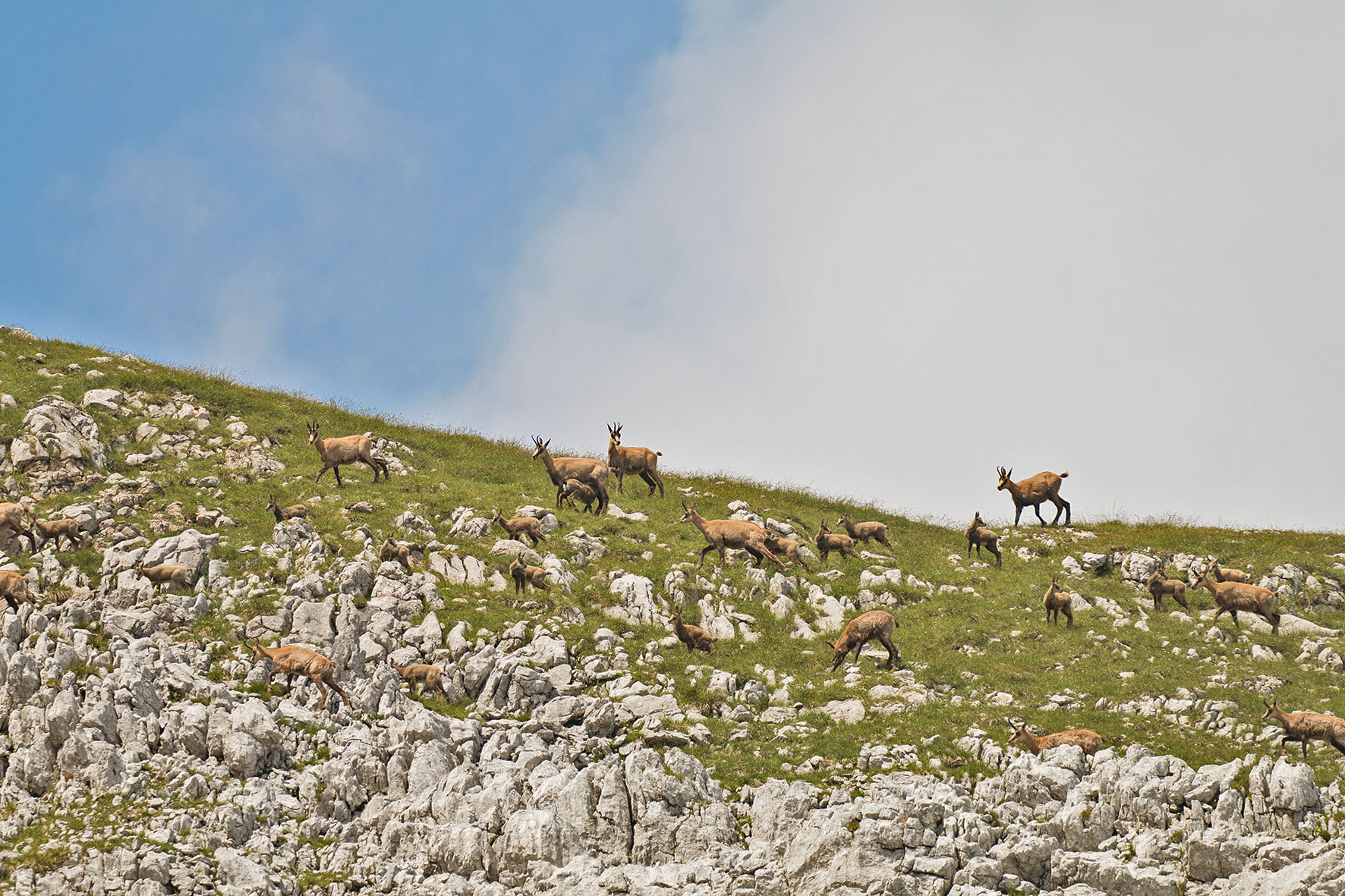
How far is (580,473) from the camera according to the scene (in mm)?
32875

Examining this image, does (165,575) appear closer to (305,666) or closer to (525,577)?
(305,666)

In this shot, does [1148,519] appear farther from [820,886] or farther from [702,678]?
[820,886]

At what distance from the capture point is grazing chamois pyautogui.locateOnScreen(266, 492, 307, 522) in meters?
27.8

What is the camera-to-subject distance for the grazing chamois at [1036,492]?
124 feet

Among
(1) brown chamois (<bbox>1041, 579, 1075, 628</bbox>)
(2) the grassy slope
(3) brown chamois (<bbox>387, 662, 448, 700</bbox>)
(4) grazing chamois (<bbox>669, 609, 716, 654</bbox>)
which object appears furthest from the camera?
(1) brown chamois (<bbox>1041, 579, 1075, 628</bbox>)

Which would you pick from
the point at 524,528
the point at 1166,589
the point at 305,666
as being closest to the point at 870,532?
the point at 1166,589

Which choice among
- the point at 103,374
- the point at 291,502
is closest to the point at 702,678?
the point at 291,502

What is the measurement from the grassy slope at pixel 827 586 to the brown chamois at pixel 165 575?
4.73ft

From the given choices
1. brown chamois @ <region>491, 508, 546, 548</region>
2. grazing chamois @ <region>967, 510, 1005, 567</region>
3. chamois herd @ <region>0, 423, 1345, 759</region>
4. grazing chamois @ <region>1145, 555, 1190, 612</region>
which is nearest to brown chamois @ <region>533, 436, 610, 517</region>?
chamois herd @ <region>0, 423, 1345, 759</region>

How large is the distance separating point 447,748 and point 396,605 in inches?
240

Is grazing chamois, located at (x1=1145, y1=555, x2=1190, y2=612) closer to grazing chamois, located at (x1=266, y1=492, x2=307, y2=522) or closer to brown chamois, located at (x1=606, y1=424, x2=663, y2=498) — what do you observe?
brown chamois, located at (x1=606, y1=424, x2=663, y2=498)

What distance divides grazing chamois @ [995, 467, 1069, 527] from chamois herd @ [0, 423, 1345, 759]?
0.04 metres

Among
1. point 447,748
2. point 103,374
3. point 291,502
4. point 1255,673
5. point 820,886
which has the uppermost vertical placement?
point 103,374

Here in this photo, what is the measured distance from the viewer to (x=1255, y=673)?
2198 centimetres
